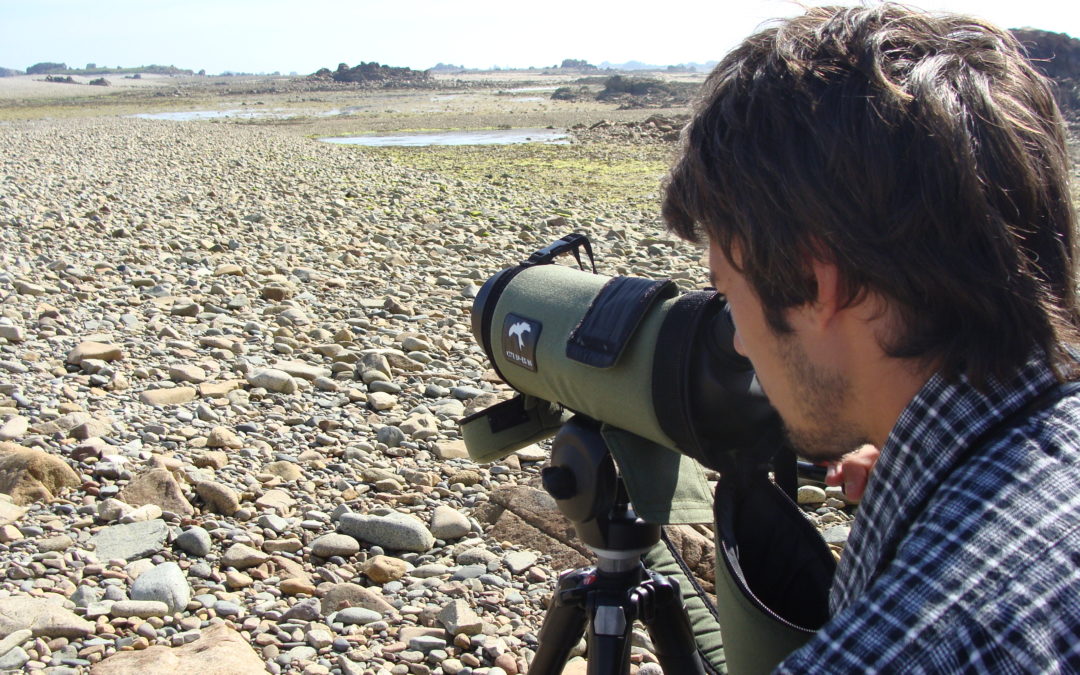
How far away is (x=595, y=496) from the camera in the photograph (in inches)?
70.2

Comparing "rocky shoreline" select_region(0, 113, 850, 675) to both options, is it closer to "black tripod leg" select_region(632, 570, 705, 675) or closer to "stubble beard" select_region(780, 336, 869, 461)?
"black tripod leg" select_region(632, 570, 705, 675)

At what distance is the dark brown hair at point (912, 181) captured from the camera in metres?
1.10

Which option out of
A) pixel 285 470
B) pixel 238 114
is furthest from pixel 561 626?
pixel 238 114

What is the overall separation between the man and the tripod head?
0.54m

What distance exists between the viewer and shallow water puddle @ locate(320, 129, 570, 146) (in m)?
23.7

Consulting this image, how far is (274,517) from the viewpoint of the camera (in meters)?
3.57

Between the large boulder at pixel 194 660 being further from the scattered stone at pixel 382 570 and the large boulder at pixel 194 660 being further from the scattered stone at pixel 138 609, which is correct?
the scattered stone at pixel 382 570

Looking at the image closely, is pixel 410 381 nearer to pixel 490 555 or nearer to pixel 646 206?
pixel 490 555

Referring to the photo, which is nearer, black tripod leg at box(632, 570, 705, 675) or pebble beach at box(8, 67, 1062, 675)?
black tripod leg at box(632, 570, 705, 675)

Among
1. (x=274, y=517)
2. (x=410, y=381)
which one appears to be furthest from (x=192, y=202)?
(x=274, y=517)

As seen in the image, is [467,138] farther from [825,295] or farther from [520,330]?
[825,295]

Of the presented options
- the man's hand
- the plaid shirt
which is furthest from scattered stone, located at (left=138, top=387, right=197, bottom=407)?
the plaid shirt

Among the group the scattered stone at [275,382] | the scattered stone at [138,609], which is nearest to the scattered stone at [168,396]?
the scattered stone at [275,382]

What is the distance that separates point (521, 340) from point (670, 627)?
644mm
